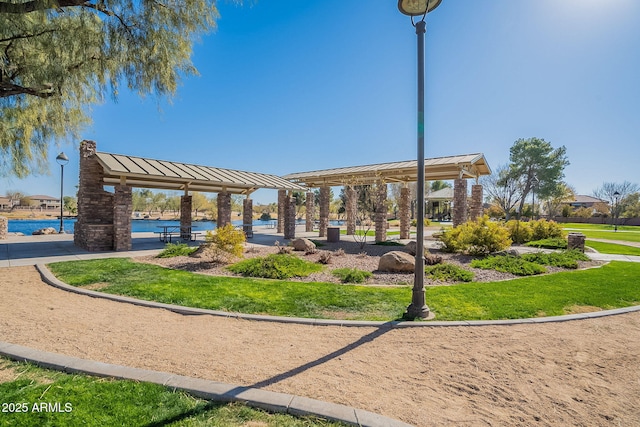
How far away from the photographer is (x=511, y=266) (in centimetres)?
857

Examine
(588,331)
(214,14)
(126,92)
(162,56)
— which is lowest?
(588,331)

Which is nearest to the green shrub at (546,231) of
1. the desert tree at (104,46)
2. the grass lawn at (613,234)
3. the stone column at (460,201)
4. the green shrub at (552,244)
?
the green shrub at (552,244)

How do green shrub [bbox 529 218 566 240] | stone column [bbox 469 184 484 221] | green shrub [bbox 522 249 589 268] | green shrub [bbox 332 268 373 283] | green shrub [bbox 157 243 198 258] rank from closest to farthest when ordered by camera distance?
green shrub [bbox 332 268 373 283] < green shrub [bbox 522 249 589 268] < green shrub [bbox 157 243 198 258] < stone column [bbox 469 184 484 221] < green shrub [bbox 529 218 566 240]

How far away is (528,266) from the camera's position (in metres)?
8.38

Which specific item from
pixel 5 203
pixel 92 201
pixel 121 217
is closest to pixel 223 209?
pixel 121 217

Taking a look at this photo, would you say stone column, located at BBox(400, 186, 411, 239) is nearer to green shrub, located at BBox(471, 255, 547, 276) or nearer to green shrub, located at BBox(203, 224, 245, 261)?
green shrub, located at BBox(471, 255, 547, 276)

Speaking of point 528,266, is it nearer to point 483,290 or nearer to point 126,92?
point 483,290

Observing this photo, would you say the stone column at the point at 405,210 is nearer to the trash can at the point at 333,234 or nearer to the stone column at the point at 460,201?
the stone column at the point at 460,201

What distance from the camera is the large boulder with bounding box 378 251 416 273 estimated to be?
808 cm

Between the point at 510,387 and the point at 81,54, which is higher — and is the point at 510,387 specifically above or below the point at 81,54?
below

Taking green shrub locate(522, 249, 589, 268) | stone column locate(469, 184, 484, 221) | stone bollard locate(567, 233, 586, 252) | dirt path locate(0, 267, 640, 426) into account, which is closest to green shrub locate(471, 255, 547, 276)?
green shrub locate(522, 249, 589, 268)

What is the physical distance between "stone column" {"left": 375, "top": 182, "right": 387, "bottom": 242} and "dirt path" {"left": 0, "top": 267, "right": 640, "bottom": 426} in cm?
1086

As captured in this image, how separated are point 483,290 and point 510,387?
3.88 meters

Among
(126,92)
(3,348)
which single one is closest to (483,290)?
(3,348)
